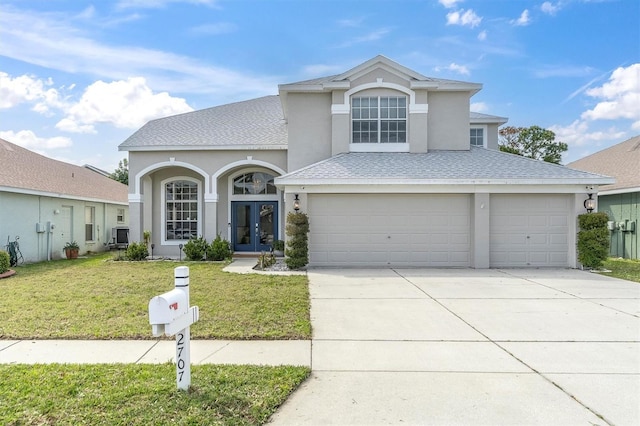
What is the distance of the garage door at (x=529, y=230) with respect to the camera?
1275 cm

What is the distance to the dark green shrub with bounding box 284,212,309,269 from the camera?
1229 cm

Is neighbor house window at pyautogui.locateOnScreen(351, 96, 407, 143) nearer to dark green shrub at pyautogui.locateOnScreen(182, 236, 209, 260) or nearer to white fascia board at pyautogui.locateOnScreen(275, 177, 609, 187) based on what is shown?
white fascia board at pyautogui.locateOnScreen(275, 177, 609, 187)

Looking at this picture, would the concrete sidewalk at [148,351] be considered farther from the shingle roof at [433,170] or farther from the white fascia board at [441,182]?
the shingle roof at [433,170]

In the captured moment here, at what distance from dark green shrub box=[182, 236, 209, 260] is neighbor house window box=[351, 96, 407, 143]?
7.03 meters

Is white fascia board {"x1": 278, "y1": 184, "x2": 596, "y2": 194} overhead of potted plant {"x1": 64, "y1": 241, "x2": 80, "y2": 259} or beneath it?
overhead

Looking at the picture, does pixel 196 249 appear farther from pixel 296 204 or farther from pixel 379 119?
pixel 379 119

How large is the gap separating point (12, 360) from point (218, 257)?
10041 mm

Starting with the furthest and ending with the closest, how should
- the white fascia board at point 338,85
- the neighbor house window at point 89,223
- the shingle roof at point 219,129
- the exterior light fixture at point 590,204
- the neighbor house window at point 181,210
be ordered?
1. the neighbor house window at point 89,223
2. the neighbor house window at point 181,210
3. the shingle roof at point 219,129
4. the white fascia board at point 338,85
5. the exterior light fixture at point 590,204

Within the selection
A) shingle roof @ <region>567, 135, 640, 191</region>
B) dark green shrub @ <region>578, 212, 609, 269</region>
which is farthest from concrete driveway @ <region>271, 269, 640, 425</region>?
shingle roof @ <region>567, 135, 640, 191</region>

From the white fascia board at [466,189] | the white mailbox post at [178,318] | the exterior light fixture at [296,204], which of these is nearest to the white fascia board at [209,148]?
the exterior light fixture at [296,204]

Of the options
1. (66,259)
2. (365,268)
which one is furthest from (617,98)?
(66,259)

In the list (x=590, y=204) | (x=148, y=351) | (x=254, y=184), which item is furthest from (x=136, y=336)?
(x=590, y=204)

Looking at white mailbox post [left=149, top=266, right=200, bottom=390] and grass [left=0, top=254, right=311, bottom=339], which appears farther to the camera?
grass [left=0, top=254, right=311, bottom=339]

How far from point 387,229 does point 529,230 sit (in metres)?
4.67
